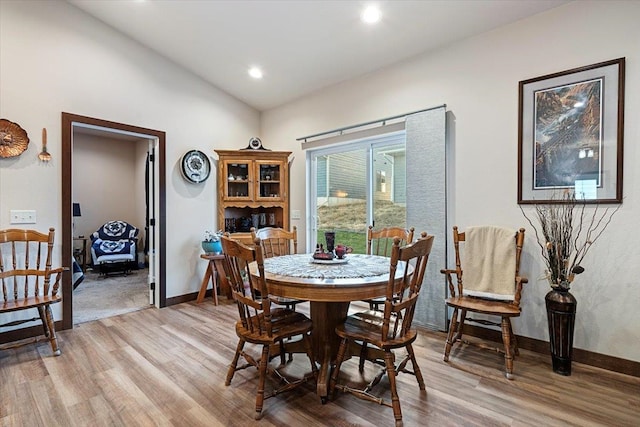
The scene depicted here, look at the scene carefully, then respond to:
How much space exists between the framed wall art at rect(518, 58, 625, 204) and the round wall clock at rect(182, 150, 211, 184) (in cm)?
368

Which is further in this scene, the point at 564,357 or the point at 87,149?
the point at 87,149

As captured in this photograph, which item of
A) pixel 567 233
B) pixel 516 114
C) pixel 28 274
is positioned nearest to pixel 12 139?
pixel 28 274

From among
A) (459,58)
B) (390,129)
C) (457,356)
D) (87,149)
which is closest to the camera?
(457,356)

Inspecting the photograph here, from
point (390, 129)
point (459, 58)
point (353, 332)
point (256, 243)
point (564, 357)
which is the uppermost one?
point (459, 58)

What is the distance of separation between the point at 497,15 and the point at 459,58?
457 mm

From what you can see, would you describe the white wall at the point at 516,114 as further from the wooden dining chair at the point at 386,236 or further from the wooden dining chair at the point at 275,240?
the wooden dining chair at the point at 275,240

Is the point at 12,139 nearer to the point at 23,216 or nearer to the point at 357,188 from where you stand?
the point at 23,216

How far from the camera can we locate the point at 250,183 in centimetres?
461

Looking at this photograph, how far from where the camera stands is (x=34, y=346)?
2.87 metres

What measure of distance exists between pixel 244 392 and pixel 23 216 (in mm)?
2724

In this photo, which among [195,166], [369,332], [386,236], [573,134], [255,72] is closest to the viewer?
[369,332]

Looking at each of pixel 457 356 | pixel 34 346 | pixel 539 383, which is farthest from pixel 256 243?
pixel 34 346

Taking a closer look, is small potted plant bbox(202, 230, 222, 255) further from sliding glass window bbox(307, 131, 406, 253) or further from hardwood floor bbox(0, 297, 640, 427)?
hardwood floor bbox(0, 297, 640, 427)

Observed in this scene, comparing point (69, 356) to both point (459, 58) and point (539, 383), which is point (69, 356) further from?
point (459, 58)
